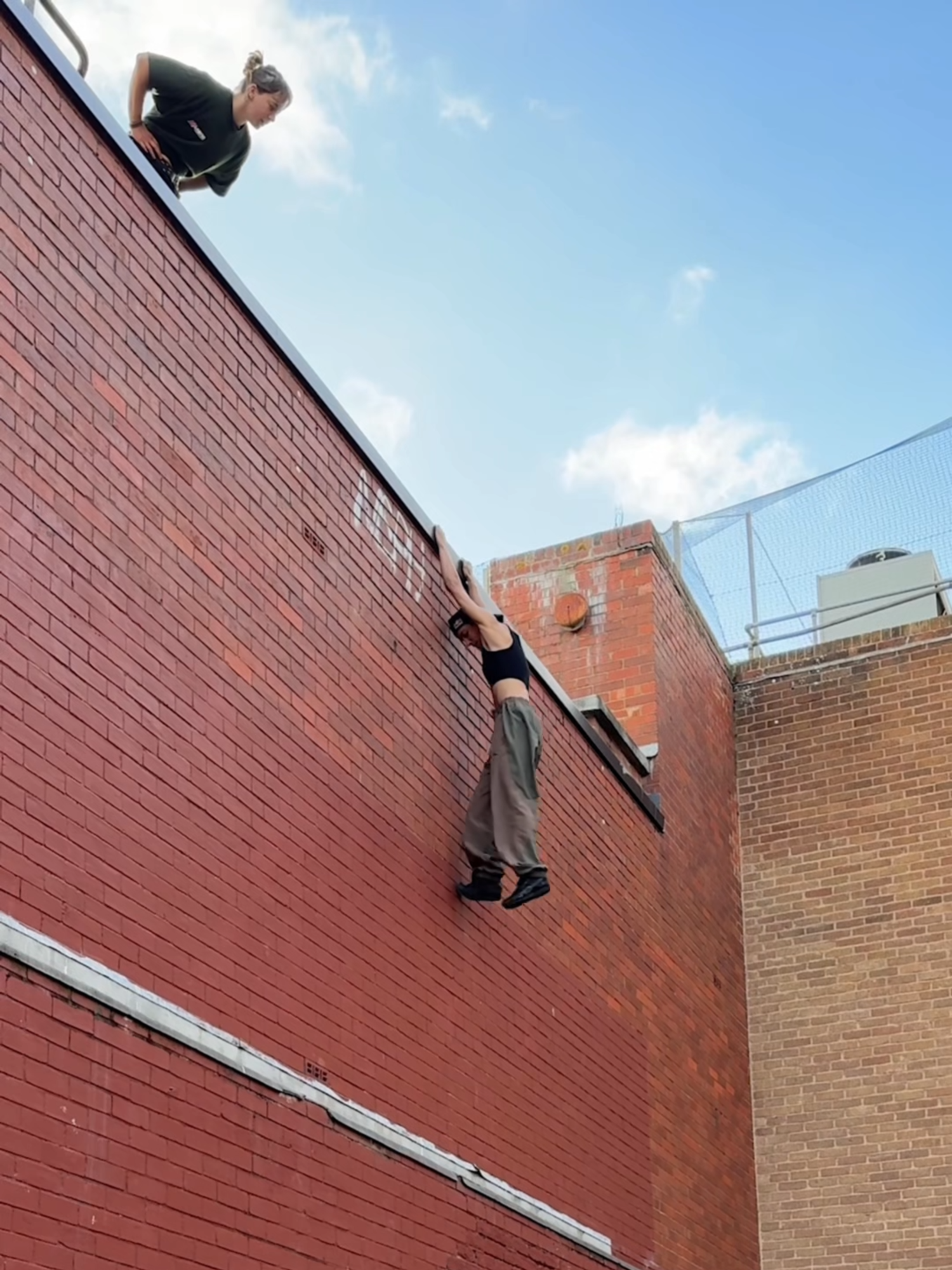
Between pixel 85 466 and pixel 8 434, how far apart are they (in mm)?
450

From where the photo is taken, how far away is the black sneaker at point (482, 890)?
8445mm

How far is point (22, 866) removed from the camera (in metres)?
5.30

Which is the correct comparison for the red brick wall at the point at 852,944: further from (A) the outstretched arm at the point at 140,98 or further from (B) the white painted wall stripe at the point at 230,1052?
(A) the outstretched arm at the point at 140,98

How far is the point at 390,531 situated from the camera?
8.55 m

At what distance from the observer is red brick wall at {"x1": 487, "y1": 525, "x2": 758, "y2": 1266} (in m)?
11.6

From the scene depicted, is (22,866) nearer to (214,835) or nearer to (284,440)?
(214,835)

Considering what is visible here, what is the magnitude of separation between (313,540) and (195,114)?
2017 mm

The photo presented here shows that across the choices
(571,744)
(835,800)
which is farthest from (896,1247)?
(571,744)

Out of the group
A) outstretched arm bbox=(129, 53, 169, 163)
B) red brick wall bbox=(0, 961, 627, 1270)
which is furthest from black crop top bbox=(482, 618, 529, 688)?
outstretched arm bbox=(129, 53, 169, 163)

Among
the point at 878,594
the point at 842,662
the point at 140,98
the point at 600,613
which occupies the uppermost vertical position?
the point at 878,594

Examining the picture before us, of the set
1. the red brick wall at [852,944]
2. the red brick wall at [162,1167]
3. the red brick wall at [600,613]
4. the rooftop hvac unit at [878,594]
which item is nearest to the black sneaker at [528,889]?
the red brick wall at [162,1167]

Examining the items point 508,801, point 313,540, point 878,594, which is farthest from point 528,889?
point 878,594

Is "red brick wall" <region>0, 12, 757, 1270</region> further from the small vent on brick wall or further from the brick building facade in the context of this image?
the brick building facade

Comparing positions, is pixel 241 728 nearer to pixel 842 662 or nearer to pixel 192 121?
pixel 192 121
